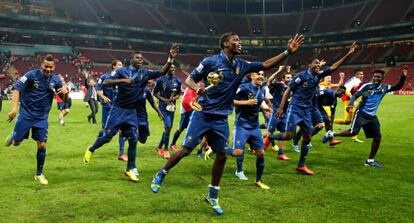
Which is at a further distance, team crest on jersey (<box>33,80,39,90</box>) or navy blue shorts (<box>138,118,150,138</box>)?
navy blue shorts (<box>138,118,150,138</box>)

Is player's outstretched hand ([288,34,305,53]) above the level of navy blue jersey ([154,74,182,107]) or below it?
above

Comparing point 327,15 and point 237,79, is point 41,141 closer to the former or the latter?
point 237,79

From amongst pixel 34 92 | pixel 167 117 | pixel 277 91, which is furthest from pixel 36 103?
pixel 277 91

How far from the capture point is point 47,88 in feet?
22.1

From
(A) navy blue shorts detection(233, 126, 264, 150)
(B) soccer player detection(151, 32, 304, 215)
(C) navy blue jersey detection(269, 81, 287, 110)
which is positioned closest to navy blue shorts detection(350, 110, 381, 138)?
(C) navy blue jersey detection(269, 81, 287, 110)

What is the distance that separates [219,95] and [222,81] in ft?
0.68

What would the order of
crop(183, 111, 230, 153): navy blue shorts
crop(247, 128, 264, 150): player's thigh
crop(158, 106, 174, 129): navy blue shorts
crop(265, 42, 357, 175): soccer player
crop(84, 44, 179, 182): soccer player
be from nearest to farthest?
1. crop(183, 111, 230, 153): navy blue shorts
2. crop(247, 128, 264, 150): player's thigh
3. crop(84, 44, 179, 182): soccer player
4. crop(265, 42, 357, 175): soccer player
5. crop(158, 106, 174, 129): navy blue shorts

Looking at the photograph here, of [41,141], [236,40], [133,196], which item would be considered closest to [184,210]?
[133,196]

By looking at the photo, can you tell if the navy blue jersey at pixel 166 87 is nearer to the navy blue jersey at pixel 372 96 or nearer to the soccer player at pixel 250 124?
the soccer player at pixel 250 124

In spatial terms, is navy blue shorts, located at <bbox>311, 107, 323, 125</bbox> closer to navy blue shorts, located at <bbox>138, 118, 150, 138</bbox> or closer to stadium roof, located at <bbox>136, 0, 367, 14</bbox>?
navy blue shorts, located at <bbox>138, 118, 150, 138</bbox>

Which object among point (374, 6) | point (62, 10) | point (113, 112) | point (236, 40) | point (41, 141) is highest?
point (374, 6)

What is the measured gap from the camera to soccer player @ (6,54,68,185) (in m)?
6.59

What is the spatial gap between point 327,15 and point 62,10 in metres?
45.2

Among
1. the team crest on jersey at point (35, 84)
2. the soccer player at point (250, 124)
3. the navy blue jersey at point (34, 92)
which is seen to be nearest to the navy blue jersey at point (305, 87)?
the soccer player at point (250, 124)
